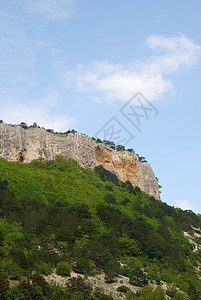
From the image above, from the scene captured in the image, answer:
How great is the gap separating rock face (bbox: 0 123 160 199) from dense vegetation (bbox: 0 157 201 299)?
3104 millimetres

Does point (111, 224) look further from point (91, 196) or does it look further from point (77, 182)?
point (77, 182)

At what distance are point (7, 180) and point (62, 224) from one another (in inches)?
360

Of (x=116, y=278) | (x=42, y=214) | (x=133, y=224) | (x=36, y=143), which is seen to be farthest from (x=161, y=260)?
(x=36, y=143)

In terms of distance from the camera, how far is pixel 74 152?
46844 millimetres

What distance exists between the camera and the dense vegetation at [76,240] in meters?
14.6

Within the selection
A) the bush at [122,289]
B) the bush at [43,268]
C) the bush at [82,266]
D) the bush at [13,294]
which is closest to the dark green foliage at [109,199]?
the bush at [82,266]

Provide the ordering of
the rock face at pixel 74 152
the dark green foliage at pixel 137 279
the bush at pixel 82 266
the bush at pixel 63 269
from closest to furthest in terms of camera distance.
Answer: the bush at pixel 63 269 < the bush at pixel 82 266 < the dark green foliage at pixel 137 279 < the rock face at pixel 74 152

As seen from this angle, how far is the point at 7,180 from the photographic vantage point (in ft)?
96.4

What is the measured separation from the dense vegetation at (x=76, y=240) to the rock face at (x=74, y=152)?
3.10 meters

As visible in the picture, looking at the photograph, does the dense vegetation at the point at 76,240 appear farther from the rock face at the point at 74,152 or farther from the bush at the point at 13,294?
the rock face at the point at 74,152

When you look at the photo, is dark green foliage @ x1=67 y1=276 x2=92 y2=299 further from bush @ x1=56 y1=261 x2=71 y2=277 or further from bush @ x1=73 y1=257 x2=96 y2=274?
bush @ x1=73 y1=257 x2=96 y2=274

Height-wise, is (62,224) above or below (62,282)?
above

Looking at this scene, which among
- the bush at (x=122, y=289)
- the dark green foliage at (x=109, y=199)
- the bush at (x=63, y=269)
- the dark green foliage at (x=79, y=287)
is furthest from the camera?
the dark green foliage at (x=109, y=199)

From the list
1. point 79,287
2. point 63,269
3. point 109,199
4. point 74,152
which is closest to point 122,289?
point 63,269
